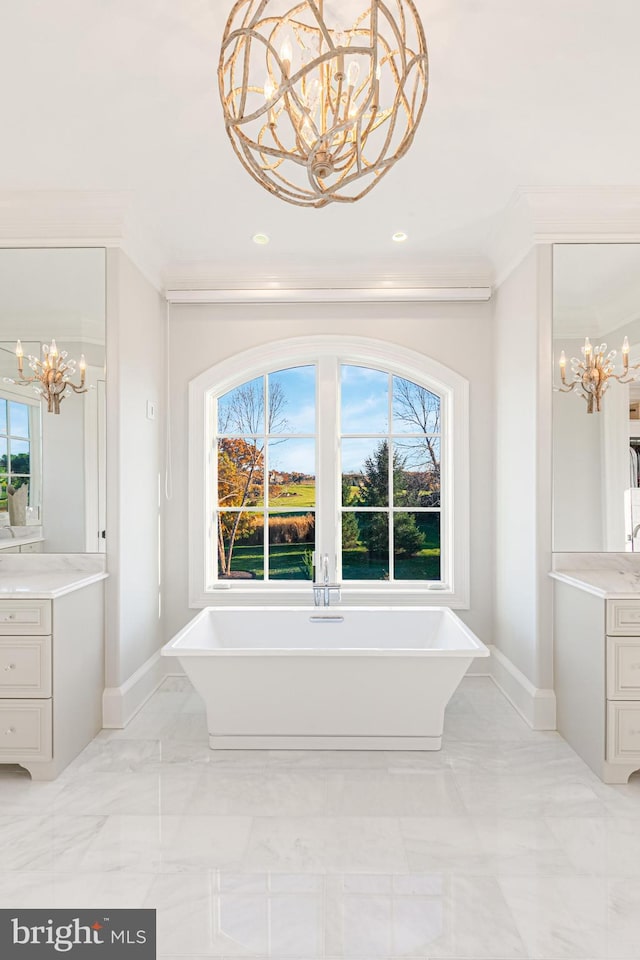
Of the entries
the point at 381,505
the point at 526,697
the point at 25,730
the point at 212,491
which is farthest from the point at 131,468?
the point at 526,697

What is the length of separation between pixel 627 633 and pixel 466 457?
5.34 ft

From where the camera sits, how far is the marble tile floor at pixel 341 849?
171 cm

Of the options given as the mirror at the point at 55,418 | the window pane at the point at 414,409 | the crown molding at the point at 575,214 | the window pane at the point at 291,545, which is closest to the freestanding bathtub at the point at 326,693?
the mirror at the point at 55,418

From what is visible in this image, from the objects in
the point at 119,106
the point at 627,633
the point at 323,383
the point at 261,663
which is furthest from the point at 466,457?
the point at 119,106

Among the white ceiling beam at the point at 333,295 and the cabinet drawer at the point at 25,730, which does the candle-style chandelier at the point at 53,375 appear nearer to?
the white ceiling beam at the point at 333,295

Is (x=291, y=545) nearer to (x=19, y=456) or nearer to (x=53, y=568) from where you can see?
(x=53, y=568)

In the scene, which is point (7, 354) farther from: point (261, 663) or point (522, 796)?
point (522, 796)

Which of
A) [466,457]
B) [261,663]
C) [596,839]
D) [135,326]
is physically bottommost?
[596,839]

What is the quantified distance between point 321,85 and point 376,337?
2.47 metres

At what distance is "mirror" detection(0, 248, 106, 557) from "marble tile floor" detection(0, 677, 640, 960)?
1.10m

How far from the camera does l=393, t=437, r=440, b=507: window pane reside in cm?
415

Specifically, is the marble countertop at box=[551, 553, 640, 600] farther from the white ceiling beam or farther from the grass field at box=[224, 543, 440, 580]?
the white ceiling beam

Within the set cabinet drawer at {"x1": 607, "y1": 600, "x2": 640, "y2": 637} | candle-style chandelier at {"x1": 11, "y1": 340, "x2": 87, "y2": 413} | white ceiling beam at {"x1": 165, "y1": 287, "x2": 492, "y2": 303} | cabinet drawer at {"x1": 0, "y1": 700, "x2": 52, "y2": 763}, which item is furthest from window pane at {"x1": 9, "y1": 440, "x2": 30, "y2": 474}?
cabinet drawer at {"x1": 607, "y1": 600, "x2": 640, "y2": 637}

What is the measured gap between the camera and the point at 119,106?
2354 millimetres
